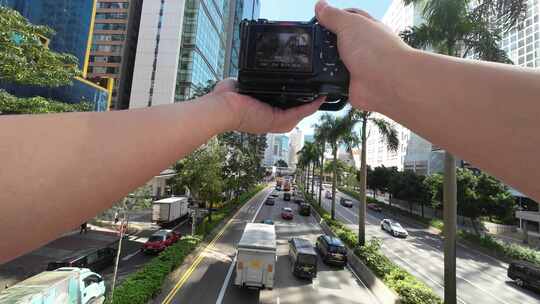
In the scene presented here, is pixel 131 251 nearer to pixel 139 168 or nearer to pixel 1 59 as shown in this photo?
pixel 1 59

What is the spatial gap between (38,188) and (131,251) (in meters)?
18.1

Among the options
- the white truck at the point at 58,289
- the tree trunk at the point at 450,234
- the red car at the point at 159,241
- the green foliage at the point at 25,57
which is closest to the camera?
the green foliage at the point at 25,57

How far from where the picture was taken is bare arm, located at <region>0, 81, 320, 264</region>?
3.93ft

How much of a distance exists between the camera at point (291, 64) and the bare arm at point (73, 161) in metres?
0.85

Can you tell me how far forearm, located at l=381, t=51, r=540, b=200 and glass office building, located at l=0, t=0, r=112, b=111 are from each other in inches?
1074

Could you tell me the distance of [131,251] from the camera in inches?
669

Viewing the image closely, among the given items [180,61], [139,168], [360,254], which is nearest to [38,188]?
[139,168]

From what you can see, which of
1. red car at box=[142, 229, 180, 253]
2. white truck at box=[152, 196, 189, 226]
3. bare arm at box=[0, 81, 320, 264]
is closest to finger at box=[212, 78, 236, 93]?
bare arm at box=[0, 81, 320, 264]

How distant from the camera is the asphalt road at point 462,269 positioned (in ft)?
45.4

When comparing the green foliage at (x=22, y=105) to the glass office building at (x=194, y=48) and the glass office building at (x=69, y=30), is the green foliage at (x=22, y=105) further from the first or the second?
the glass office building at (x=194, y=48)

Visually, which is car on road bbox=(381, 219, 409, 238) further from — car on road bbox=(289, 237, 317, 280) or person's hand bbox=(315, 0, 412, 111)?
person's hand bbox=(315, 0, 412, 111)

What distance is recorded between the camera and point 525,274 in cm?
1490

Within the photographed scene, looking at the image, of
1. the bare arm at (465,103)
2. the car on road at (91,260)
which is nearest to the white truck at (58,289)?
the car on road at (91,260)

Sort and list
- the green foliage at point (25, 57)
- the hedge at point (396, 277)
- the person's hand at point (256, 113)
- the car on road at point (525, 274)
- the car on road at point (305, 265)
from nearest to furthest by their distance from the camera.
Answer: the person's hand at point (256, 113)
the green foliage at point (25, 57)
the hedge at point (396, 277)
the car on road at point (305, 265)
the car on road at point (525, 274)
